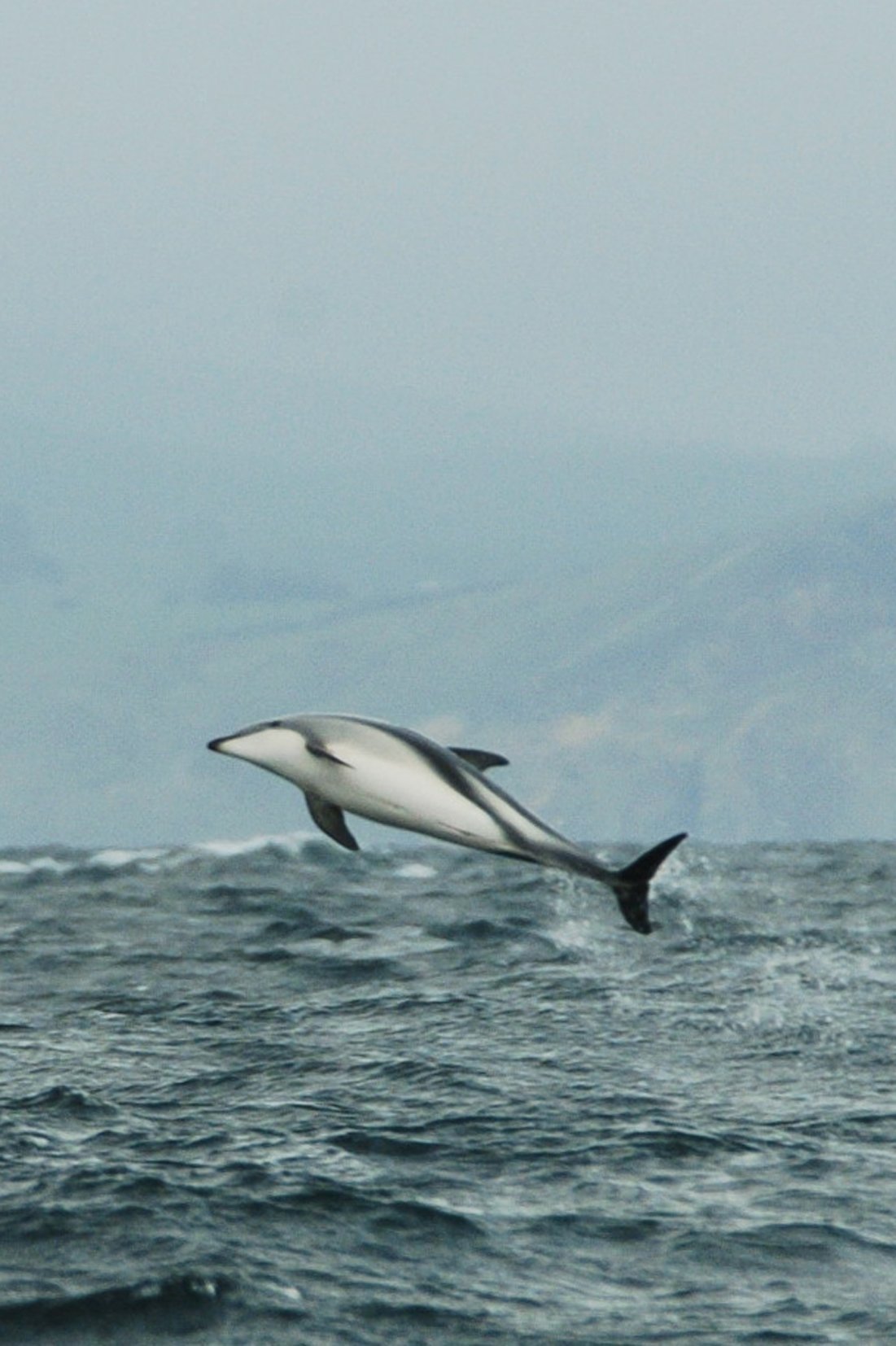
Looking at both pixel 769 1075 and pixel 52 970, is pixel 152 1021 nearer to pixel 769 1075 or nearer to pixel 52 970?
pixel 52 970

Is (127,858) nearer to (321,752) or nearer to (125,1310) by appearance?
(125,1310)

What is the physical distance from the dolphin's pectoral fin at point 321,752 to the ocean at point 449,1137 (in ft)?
23.6

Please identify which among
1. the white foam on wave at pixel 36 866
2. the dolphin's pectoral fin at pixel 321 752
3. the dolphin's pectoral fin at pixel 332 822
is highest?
the white foam on wave at pixel 36 866

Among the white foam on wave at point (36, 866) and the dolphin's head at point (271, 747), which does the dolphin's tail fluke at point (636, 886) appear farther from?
the white foam on wave at point (36, 866)

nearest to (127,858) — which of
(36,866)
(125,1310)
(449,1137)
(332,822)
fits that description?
(36,866)

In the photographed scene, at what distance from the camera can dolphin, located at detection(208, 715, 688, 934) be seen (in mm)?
6605

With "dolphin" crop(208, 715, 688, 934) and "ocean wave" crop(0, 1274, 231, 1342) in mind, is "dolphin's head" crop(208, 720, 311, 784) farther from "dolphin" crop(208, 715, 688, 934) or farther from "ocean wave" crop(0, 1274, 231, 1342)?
"ocean wave" crop(0, 1274, 231, 1342)

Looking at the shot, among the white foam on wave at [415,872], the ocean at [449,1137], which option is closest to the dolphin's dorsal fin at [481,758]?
the ocean at [449,1137]

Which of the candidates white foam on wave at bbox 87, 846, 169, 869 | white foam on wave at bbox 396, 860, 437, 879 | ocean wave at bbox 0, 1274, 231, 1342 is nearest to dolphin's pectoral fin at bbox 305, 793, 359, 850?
ocean wave at bbox 0, 1274, 231, 1342

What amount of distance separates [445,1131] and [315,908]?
59.7 ft

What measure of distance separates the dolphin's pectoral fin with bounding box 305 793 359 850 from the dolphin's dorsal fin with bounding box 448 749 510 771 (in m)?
0.55

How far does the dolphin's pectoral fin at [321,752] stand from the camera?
6837 mm

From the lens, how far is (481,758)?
7539 millimetres

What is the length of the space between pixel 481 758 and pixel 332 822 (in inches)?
26.1
